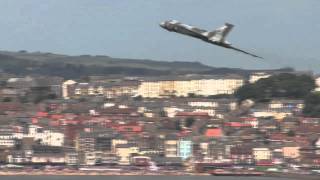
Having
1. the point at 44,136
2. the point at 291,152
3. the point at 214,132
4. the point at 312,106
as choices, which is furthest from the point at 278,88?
the point at 44,136

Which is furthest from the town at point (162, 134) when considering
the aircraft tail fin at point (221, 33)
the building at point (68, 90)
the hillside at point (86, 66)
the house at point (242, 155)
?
the hillside at point (86, 66)

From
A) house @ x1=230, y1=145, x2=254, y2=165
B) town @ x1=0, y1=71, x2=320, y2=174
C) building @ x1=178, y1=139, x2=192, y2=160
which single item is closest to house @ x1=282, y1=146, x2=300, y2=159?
town @ x1=0, y1=71, x2=320, y2=174

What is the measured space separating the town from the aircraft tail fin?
25.6 m

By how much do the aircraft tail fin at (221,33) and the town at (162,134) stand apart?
83.9ft

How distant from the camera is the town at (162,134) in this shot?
3638 centimetres

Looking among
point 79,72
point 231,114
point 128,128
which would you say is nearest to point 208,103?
point 231,114

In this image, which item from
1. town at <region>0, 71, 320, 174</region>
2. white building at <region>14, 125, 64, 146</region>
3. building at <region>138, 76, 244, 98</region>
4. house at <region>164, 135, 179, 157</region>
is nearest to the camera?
town at <region>0, 71, 320, 174</region>

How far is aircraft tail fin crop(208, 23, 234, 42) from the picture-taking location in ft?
27.9

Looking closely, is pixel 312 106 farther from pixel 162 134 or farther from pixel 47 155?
pixel 47 155

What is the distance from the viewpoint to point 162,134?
130 ft

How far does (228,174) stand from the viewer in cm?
3412

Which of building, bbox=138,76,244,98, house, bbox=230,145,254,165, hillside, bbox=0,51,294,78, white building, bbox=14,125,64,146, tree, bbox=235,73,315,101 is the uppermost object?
hillside, bbox=0,51,294,78

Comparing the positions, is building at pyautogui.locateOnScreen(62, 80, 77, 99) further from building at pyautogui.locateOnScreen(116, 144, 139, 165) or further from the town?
building at pyautogui.locateOnScreen(116, 144, 139, 165)

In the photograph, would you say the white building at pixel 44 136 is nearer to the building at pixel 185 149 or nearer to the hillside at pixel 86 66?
the building at pixel 185 149
